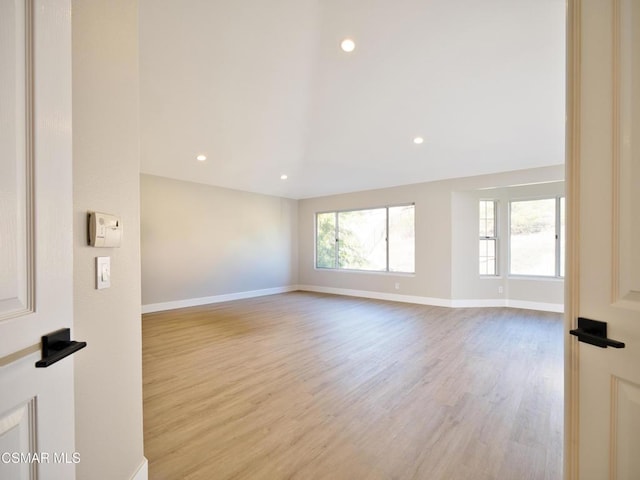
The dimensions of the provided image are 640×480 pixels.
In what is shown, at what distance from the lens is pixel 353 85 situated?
10.9 feet

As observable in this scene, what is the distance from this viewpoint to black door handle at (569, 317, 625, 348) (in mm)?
780

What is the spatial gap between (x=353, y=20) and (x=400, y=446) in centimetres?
336

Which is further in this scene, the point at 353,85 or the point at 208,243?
the point at 208,243

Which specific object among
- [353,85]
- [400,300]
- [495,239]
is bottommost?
[400,300]

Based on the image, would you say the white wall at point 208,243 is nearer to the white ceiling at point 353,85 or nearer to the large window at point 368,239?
the white ceiling at point 353,85

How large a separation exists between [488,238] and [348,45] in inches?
175

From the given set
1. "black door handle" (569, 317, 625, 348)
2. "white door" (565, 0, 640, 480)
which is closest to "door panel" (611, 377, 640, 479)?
"white door" (565, 0, 640, 480)

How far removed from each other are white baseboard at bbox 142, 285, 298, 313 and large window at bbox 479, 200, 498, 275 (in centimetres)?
458

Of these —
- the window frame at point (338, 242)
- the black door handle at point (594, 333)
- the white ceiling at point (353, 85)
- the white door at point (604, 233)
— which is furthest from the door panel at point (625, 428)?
the window frame at point (338, 242)

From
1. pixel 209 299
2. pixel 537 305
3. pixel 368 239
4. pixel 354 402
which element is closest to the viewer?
pixel 354 402

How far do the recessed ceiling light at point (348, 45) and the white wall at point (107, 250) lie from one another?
6.58 ft

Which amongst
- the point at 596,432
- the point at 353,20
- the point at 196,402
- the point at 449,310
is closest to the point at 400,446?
the point at 596,432

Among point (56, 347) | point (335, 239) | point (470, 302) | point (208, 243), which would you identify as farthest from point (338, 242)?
point (56, 347)

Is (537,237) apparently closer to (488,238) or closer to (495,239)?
(495,239)
